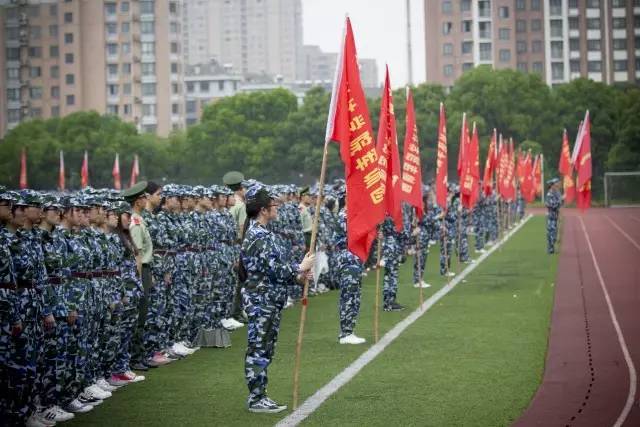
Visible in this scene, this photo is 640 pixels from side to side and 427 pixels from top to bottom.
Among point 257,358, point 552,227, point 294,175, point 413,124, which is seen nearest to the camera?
point 257,358

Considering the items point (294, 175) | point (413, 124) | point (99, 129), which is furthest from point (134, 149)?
point (413, 124)

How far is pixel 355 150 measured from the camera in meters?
12.9

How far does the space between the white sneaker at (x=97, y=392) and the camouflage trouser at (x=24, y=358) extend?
1.54m

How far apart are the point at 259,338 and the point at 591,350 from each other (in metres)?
5.63

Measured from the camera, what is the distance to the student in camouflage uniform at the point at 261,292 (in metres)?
10.5

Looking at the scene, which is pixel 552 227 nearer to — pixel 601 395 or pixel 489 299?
pixel 489 299

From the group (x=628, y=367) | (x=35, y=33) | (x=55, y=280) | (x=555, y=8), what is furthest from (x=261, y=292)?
(x=555, y=8)

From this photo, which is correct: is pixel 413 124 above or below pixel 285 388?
above

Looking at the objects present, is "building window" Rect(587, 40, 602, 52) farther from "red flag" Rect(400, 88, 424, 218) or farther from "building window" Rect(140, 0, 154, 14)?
"red flag" Rect(400, 88, 424, 218)

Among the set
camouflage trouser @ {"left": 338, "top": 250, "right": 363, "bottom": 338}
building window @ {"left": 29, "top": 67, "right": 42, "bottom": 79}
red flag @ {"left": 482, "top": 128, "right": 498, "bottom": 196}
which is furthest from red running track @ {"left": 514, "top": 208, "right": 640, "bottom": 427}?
building window @ {"left": 29, "top": 67, "right": 42, "bottom": 79}

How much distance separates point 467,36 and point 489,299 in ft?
333

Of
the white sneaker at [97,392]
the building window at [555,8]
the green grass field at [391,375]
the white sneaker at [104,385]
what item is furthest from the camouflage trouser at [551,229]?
the building window at [555,8]

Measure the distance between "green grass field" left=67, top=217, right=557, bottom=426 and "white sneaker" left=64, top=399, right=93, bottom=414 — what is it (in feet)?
0.38

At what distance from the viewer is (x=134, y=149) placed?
78562mm
